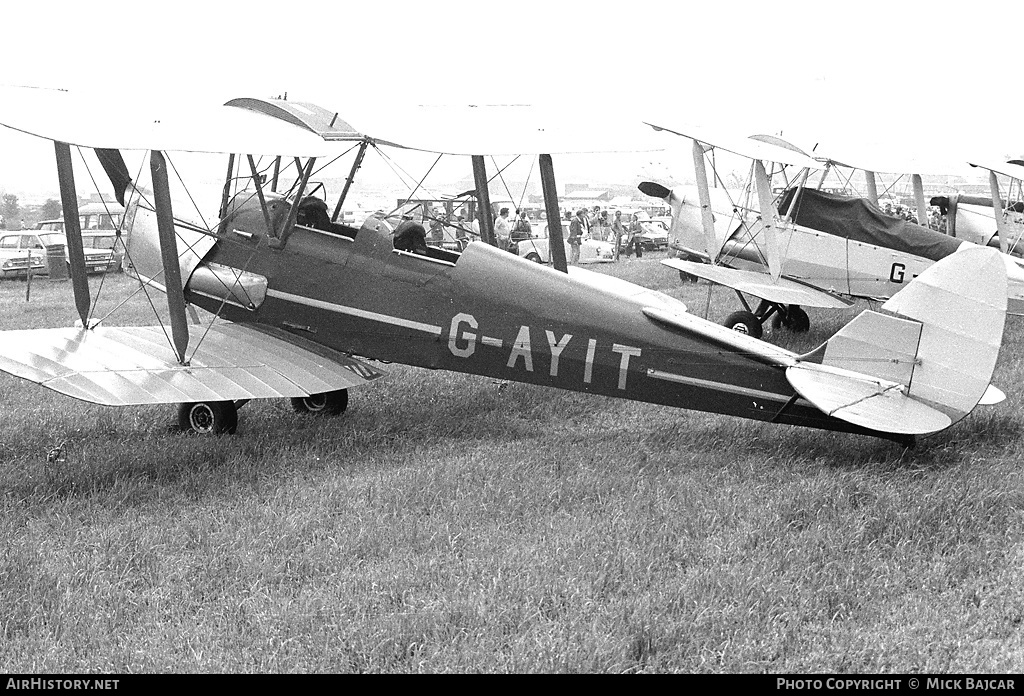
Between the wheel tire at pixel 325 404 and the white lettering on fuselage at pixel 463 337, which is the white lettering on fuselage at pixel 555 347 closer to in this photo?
the white lettering on fuselage at pixel 463 337

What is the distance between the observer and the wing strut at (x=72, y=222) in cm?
598

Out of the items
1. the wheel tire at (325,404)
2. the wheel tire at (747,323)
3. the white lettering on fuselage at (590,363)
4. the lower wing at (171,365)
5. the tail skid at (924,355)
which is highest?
the tail skid at (924,355)

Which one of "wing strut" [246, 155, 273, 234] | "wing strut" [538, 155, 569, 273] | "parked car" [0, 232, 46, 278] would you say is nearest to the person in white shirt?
"parked car" [0, 232, 46, 278]

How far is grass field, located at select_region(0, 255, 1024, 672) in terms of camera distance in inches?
136

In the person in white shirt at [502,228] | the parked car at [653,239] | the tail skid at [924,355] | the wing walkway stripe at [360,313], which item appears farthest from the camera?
the parked car at [653,239]

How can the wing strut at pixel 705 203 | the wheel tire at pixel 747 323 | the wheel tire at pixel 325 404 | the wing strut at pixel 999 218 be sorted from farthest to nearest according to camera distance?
the wing strut at pixel 999 218
the wing strut at pixel 705 203
the wheel tire at pixel 747 323
the wheel tire at pixel 325 404

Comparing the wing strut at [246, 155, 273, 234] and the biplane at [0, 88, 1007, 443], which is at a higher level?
the wing strut at [246, 155, 273, 234]

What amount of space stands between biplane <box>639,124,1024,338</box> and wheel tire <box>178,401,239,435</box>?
16.5ft

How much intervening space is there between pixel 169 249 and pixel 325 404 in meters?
1.64

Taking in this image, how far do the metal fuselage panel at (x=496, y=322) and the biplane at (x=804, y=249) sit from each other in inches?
124

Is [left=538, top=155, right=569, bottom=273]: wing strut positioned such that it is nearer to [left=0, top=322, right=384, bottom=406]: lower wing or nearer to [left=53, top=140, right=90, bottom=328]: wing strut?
[left=0, top=322, right=384, bottom=406]: lower wing

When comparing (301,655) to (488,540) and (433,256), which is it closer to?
(488,540)

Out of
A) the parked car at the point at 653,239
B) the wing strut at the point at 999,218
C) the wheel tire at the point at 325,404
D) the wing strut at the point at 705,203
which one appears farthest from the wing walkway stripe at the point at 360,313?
the parked car at the point at 653,239

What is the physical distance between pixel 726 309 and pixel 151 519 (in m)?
8.56
